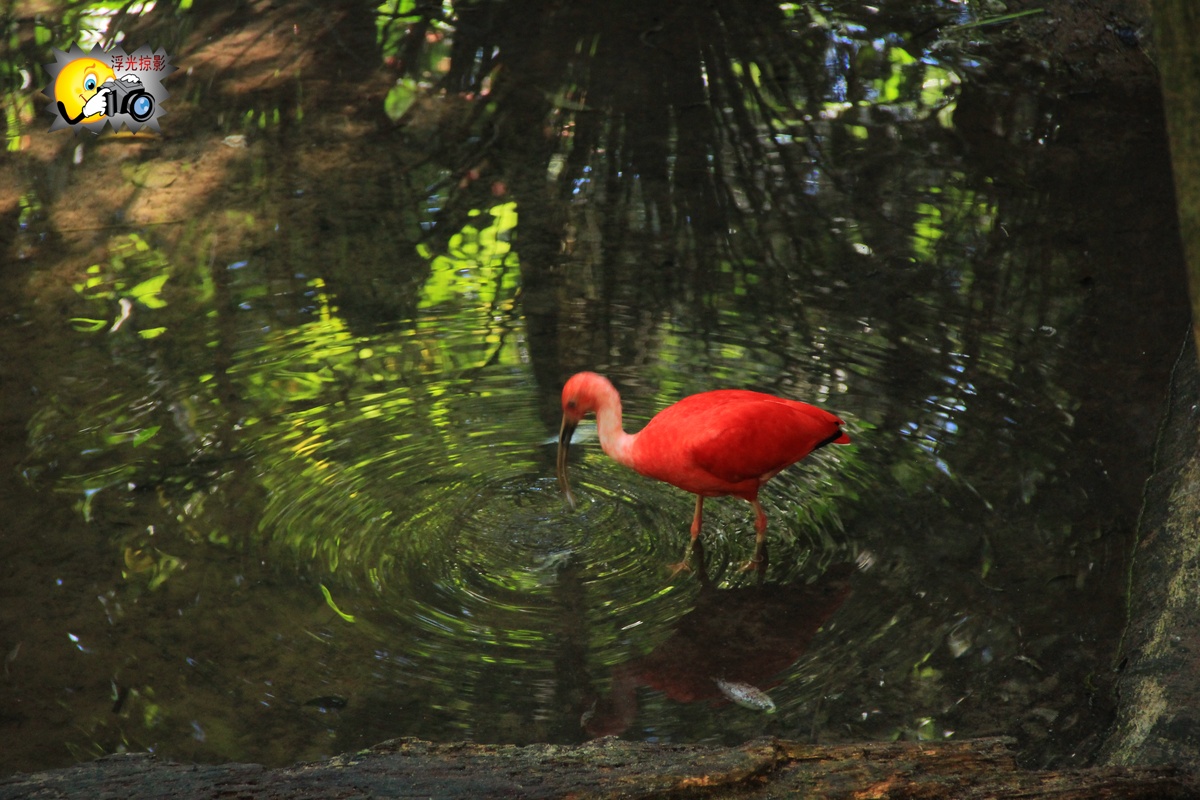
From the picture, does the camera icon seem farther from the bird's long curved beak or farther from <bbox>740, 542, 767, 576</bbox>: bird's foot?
<bbox>740, 542, 767, 576</bbox>: bird's foot

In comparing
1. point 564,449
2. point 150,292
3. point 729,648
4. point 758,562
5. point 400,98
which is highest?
point 400,98

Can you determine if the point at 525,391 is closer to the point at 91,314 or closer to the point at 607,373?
the point at 607,373

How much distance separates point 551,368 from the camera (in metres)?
5.18

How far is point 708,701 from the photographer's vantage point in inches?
143

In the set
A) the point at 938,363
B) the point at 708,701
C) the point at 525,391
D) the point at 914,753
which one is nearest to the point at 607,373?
the point at 525,391

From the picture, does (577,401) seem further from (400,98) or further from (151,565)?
(400,98)

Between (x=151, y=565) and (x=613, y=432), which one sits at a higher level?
(x=613, y=432)

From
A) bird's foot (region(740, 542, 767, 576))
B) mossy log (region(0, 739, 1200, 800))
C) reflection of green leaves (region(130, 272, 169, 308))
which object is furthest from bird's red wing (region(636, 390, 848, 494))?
reflection of green leaves (region(130, 272, 169, 308))

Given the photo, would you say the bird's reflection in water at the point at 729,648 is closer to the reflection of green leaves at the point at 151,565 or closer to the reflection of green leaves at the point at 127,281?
the reflection of green leaves at the point at 151,565

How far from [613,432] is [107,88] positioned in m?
5.05

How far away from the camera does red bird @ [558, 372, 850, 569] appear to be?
4.07 m

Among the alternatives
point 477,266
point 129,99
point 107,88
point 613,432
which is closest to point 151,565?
point 613,432

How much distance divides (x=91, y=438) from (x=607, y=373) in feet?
6.92

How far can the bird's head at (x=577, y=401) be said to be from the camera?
437 centimetres
